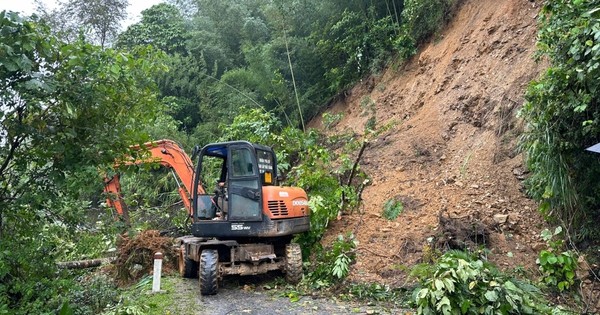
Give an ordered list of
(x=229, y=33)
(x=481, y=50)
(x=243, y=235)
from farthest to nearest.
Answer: (x=229, y=33) → (x=481, y=50) → (x=243, y=235)

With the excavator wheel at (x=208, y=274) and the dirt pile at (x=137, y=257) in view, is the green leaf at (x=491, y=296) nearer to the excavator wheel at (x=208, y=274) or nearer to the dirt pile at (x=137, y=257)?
the excavator wheel at (x=208, y=274)

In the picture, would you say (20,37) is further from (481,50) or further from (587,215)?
(481,50)

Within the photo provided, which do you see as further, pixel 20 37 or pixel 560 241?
pixel 560 241

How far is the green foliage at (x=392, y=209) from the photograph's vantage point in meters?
8.26

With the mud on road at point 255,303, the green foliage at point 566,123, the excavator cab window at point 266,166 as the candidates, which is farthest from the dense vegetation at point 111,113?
the green foliage at point 566,123

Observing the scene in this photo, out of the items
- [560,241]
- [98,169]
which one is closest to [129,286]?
[98,169]

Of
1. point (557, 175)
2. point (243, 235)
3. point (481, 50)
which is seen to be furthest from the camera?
point (481, 50)

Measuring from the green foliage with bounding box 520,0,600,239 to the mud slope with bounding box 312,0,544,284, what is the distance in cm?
84

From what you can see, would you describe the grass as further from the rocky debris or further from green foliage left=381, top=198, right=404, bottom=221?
green foliage left=381, top=198, right=404, bottom=221

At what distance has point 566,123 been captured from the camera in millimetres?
5746

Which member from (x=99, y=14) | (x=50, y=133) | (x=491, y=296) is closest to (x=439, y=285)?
(x=491, y=296)

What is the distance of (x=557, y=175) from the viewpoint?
584 centimetres

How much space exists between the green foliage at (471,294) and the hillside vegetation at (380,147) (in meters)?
0.02

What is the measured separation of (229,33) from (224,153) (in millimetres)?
13101
